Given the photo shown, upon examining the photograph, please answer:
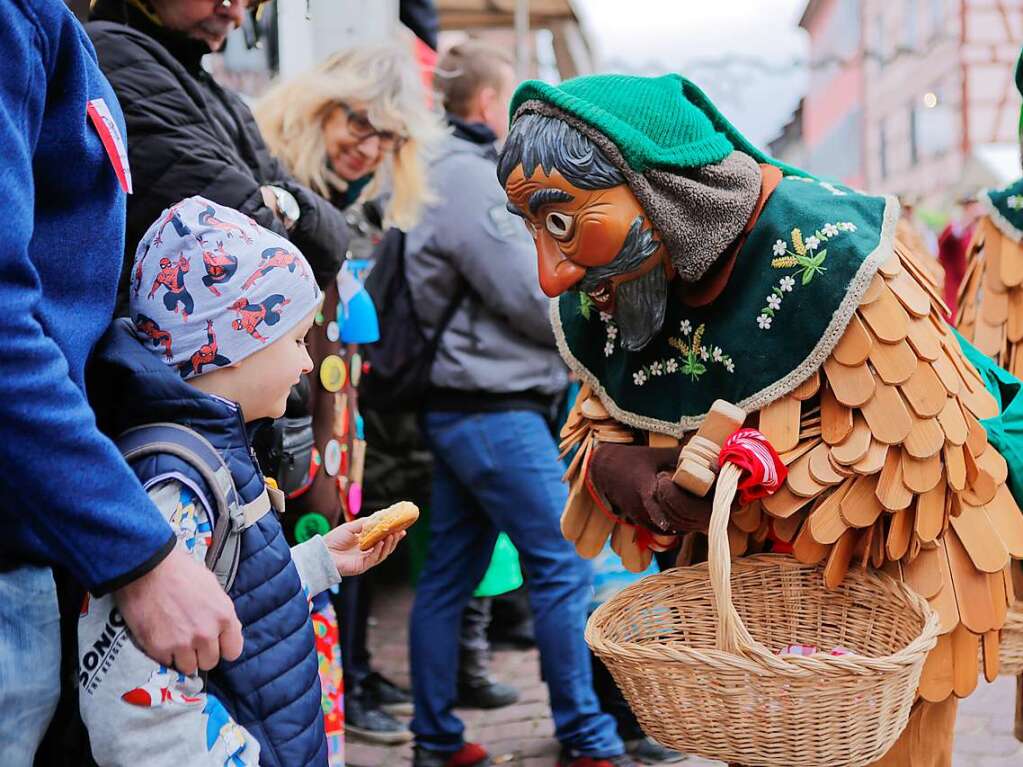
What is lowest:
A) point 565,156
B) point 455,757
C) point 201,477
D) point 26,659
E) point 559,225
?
point 455,757

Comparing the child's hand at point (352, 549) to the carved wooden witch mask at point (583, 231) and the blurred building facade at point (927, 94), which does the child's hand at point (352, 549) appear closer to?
the carved wooden witch mask at point (583, 231)

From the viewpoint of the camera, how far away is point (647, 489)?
6.48 ft

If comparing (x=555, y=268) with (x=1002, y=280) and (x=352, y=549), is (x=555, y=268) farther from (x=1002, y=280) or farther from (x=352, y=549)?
(x=1002, y=280)

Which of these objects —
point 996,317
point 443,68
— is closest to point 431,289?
point 443,68

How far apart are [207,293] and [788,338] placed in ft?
3.12

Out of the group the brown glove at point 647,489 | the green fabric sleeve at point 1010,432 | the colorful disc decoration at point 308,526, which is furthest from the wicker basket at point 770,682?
the colorful disc decoration at point 308,526

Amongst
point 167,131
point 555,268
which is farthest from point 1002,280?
point 167,131

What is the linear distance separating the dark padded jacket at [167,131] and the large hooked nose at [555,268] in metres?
0.65

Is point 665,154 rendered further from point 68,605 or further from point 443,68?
point 443,68

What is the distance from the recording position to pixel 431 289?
3285 mm

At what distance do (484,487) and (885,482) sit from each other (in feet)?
5.01

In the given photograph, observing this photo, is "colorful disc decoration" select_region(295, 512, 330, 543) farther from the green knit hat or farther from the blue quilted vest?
the green knit hat

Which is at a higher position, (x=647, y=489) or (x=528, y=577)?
(x=647, y=489)

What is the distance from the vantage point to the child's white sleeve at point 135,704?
140 cm
